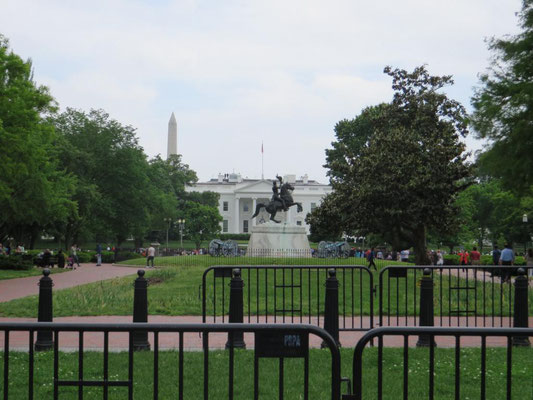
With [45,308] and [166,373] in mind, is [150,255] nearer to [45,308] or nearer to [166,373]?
[45,308]

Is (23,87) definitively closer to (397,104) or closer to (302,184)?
(397,104)

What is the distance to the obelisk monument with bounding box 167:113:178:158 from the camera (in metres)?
140

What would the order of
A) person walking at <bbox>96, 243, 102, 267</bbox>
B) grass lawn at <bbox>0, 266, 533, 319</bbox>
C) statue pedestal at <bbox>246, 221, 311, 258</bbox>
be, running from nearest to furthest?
grass lawn at <bbox>0, 266, 533, 319</bbox> → statue pedestal at <bbox>246, 221, 311, 258</bbox> → person walking at <bbox>96, 243, 102, 267</bbox>

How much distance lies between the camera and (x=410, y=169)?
86.9ft

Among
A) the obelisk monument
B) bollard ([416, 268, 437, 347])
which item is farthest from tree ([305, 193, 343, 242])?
the obelisk monument

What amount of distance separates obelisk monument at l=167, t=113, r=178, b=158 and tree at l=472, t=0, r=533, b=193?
12343 cm

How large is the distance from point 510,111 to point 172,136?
125150mm

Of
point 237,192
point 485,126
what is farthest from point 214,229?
point 485,126

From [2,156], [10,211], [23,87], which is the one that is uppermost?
Answer: [23,87]

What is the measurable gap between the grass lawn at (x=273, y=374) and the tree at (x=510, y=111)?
11.3m

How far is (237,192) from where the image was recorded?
393 ft

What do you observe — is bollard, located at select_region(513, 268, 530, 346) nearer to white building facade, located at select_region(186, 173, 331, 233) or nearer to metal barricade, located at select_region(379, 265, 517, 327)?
metal barricade, located at select_region(379, 265, 517, 327)

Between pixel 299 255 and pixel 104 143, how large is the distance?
25036 millimetres

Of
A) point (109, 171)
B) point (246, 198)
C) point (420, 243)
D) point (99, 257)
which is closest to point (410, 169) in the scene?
point (420, 243)
